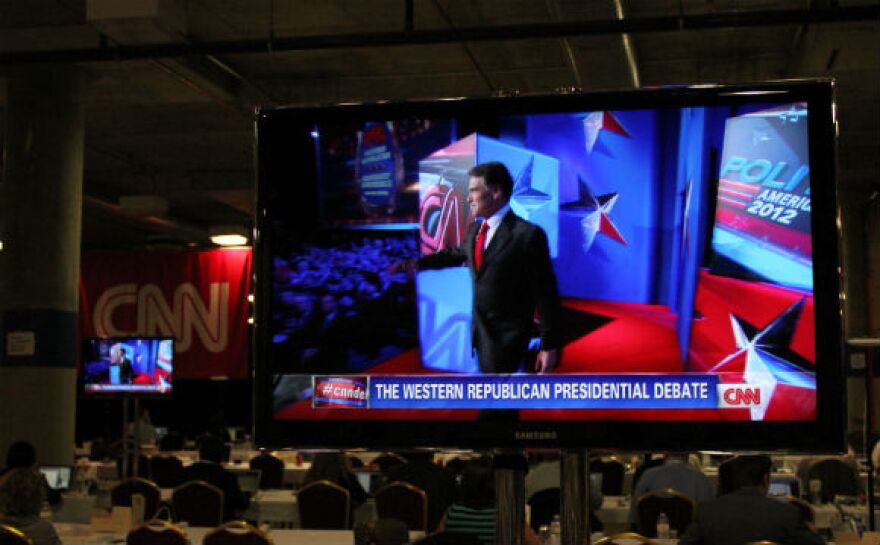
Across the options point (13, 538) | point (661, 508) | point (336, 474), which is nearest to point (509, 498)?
point (13, 538)

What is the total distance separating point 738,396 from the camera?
2.40 m

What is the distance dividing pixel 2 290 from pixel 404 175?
1050 centimetres

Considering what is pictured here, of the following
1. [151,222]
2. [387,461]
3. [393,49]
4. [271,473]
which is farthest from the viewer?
[151,222]

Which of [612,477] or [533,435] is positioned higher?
[533,435]

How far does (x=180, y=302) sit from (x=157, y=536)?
45.1ft

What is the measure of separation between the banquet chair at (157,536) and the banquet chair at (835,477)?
21.9 feet

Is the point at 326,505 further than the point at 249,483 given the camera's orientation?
No

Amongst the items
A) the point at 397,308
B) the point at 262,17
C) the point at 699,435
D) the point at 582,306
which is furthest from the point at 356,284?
the point at 262,17

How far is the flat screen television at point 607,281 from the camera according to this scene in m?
2.39

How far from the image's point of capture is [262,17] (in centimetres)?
1177

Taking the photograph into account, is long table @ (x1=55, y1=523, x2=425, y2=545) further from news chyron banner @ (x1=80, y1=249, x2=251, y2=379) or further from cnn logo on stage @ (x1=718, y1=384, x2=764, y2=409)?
news chyron banner @ (x1=80, y1=249, x2=251, y2=379)

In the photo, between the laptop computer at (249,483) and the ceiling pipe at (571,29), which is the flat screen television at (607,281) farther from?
the laptop computer at (249,483)

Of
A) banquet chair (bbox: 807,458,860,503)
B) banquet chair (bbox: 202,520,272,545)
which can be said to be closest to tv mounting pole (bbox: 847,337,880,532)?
banquet chair (bbox: 202,520,272,545)

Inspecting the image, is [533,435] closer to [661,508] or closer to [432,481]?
[661,508]
